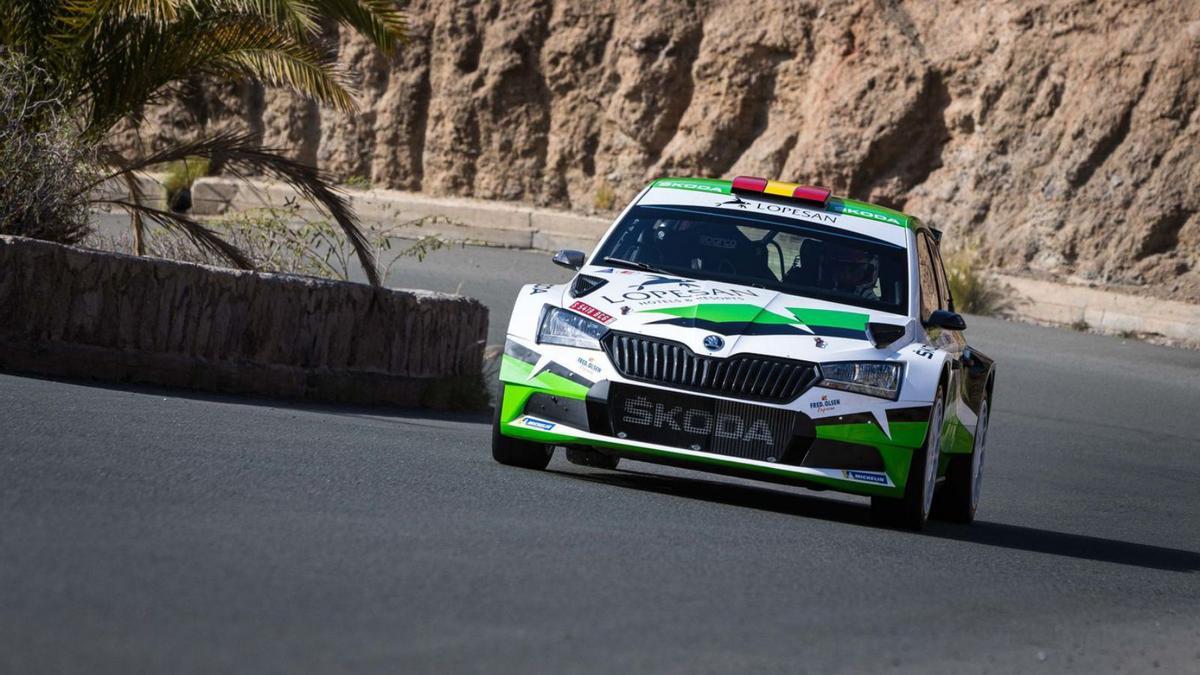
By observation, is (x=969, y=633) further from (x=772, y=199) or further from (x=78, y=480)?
(x=772, y=199)

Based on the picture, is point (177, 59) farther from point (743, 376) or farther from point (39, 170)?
point (743, 376)

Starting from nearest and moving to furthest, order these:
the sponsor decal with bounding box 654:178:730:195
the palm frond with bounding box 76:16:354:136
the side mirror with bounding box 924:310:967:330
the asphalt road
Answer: the asphalt road → the side mirror with bounding box 924:310:967:330 → the sponsor decal with bounding box 654:178:730:195 → the palm frond with bounding box 76:16:354:136

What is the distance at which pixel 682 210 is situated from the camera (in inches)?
414

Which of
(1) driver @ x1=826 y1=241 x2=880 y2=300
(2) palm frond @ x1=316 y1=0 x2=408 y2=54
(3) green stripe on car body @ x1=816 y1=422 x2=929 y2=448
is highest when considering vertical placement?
(2) palm frond @ x1=316 y1=0 x2=408 y2=54

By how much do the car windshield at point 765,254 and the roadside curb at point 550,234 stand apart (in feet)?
39.6

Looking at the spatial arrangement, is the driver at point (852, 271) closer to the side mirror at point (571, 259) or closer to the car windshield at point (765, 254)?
the car windshield at point (765, 254)

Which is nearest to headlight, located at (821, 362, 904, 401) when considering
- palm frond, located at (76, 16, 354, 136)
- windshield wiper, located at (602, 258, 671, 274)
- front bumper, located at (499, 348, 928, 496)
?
front bumper, located at (499, 348, 928, 496)

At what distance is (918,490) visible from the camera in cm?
891

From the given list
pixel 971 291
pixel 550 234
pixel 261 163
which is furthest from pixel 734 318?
pixel 550 234

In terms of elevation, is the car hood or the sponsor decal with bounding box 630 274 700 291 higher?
the sponsor decal with bounding box 630 274 700 291

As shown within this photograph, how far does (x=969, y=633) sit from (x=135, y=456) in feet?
12.5

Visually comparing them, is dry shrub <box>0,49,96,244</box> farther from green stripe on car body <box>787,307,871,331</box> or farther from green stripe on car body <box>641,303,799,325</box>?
green stripe on car body <box>787,307,871,331</box>

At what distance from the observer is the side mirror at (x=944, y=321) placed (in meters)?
9.63

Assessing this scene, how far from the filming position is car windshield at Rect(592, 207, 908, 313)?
9.95 m
